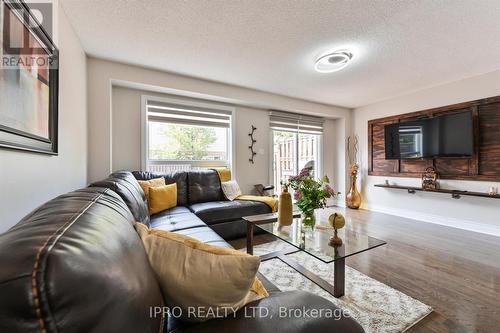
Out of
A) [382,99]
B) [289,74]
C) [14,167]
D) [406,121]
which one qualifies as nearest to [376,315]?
[14,167]

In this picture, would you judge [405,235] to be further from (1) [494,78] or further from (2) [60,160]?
(2) [60,160]

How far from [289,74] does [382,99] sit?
2.44m

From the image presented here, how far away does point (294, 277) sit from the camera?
1.88 m

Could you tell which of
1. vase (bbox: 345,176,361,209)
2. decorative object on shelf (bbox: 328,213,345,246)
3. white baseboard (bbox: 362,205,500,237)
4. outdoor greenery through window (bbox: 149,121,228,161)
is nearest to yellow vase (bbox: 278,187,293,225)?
decorative object on shelf (bbox: 328,213,345,246)

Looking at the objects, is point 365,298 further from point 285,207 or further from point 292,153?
point 292,153

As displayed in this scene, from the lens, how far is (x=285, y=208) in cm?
204

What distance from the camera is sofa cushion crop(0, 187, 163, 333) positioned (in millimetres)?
310

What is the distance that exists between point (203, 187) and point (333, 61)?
241 centimetres

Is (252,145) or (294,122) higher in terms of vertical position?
(294,122)

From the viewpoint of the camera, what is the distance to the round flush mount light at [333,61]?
2.52 metres

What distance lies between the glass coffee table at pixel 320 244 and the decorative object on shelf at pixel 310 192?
0.67 ft

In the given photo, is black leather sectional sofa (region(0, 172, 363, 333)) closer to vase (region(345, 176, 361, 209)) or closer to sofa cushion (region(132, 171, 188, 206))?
sofa cushion (region(132, 171, 188, 206))

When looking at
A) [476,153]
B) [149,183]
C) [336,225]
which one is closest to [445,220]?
[476,153]
